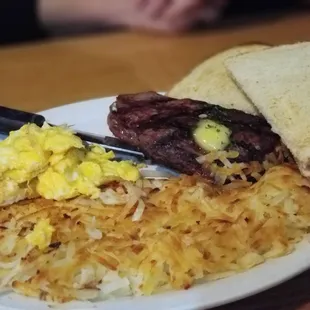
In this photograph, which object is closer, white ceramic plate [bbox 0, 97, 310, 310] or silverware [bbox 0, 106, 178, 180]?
white ceramic plate [bbox 0, 97, 310, 310]

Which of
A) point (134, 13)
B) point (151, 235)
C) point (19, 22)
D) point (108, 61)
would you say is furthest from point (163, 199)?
point (19, 22)

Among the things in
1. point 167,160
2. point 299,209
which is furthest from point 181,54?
point 299,209

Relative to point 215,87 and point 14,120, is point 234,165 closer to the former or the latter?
point 215,87

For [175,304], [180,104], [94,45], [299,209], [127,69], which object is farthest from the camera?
[94,45]

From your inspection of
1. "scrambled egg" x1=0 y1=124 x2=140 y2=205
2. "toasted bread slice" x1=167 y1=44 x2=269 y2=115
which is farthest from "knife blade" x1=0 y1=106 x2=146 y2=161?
"toasted bread slice" x1=167 y1=44 x2=269 y2=115

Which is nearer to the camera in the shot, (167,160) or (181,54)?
(167,160)

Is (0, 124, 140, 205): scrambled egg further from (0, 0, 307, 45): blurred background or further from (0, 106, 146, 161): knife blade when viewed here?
(0, 0, 307, 45): blurred background

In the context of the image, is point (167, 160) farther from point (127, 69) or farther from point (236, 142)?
point (127, 69)
